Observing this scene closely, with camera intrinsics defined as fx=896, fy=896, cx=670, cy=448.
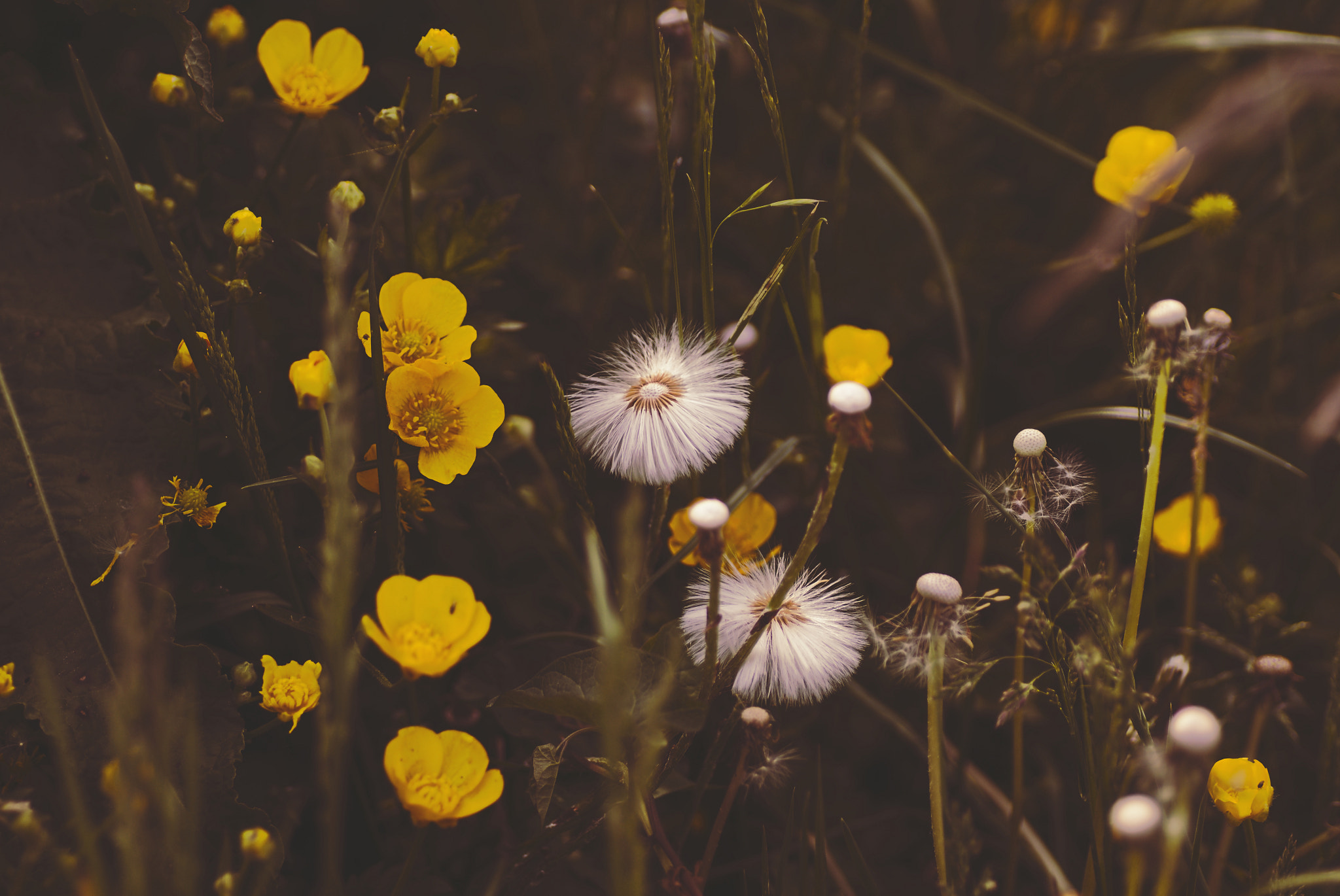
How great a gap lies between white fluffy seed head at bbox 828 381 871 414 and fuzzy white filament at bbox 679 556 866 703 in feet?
0.60

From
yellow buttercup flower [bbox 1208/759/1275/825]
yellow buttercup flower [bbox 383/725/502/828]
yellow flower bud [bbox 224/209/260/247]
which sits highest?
yellow flower bud [bbox 224/209/260/247]

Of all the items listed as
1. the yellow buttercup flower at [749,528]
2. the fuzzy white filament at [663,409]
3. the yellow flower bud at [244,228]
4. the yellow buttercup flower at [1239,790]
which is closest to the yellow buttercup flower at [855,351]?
the yellow buttercup flower at [749,528]

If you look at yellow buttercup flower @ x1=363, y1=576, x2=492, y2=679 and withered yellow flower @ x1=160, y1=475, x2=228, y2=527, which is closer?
yellow buttercup flower @ x1=363, y1=576, x2=492, y2=679

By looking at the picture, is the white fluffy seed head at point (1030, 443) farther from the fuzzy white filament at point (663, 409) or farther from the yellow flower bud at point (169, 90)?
the yellow flower bud at point (169, 90)

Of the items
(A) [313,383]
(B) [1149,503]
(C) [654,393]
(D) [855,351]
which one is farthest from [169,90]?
(B) [1149,503]

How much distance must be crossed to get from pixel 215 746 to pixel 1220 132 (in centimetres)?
152

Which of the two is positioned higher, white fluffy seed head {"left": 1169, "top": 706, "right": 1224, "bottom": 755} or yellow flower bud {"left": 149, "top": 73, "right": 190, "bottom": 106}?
yellow flower bud {"left": 149, "top": 73, "right": 190, "bottom": 106}

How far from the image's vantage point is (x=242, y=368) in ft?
2.98

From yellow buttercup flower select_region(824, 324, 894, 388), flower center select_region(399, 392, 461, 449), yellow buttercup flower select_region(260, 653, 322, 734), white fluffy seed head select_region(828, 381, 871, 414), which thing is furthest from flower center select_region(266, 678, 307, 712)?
yellow buttercup flower select_region(824, 324, 894, 388)

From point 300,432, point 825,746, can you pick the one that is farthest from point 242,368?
point 825,746

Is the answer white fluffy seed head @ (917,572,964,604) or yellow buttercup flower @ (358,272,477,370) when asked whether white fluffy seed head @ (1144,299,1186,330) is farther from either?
yellow buttercup flower @ (358,272,477,370)

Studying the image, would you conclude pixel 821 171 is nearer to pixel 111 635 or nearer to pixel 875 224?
pixel 875 224

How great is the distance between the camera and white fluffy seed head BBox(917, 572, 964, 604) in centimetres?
68

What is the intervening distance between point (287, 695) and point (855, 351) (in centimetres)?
79
